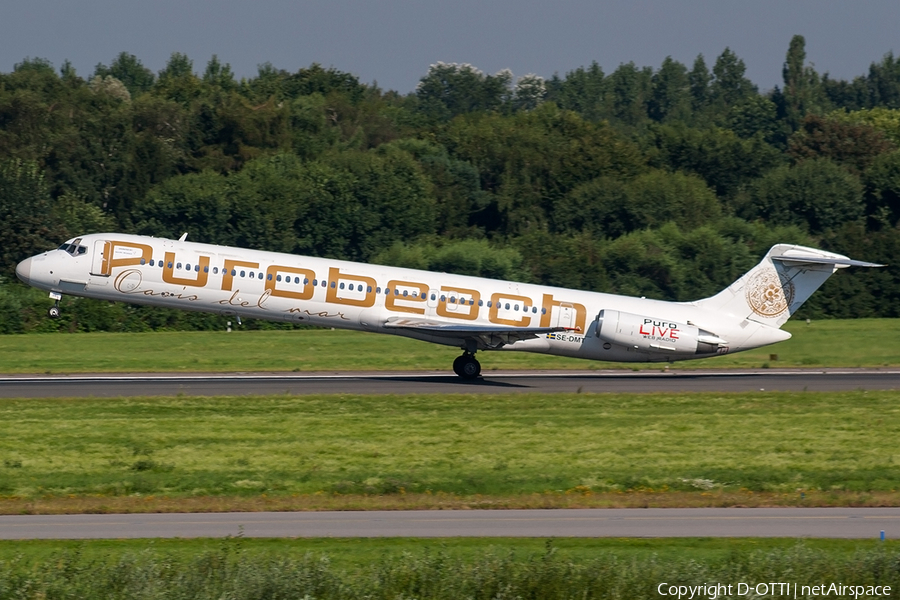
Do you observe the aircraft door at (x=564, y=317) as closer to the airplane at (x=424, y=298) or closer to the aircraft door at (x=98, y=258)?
the airplane at (x=424, y=298)

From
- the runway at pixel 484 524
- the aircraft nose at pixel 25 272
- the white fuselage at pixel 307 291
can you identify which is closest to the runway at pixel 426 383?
the white fuselage at pixel 307 291

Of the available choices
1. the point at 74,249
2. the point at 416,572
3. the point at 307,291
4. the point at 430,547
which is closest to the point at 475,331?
the point at 307,291

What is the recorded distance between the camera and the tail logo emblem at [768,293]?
1410 inches

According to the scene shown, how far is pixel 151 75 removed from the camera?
6235 inches

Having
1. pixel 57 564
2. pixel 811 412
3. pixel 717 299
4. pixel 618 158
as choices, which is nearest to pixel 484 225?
pixel 618 158

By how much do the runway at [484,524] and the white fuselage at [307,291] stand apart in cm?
1619

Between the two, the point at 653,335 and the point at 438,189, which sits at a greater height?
the point at 438,189

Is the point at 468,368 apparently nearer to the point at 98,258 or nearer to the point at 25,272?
the point at 98,258

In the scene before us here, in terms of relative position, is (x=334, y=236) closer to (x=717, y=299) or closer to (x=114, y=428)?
(x=717, y=299)

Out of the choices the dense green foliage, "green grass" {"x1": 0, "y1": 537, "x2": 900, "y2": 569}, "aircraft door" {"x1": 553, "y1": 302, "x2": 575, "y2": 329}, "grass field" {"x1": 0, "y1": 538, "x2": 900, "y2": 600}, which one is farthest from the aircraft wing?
the dense green foliage

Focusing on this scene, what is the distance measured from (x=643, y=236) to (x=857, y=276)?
12.6 m

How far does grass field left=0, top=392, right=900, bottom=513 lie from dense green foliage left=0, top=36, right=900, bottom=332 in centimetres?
2706

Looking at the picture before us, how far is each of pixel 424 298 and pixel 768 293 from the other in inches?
434

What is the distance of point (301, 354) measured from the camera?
43.0 meters
